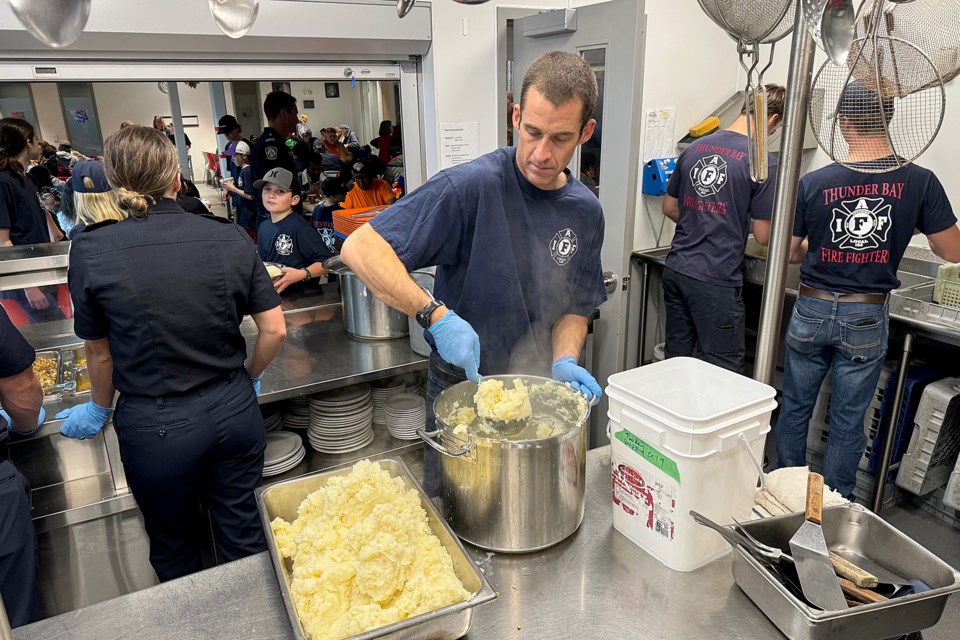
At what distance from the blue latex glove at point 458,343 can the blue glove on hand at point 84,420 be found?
1256 mm

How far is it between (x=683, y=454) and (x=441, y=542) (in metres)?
0.46

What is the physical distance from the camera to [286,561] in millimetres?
1148

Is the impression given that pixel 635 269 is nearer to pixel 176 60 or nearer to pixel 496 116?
pixel 496 116

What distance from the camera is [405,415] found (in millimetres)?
2814

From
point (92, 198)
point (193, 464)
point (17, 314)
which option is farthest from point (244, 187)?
point (193, 464)

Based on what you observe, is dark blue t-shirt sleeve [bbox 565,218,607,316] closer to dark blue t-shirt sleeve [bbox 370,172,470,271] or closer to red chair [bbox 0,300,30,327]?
dark blue t-shirt sleeve [bbox 370,172,470,271]

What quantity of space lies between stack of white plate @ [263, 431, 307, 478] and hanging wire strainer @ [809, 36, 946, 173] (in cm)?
217

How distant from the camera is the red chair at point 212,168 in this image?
2.99 m

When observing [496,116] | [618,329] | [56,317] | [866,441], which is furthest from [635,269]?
[56,317]

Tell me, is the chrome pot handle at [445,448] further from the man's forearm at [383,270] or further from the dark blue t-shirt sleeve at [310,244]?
the dark blue t-shirt sleeve at [310,244]

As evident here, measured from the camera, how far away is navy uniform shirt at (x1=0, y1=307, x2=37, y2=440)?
175 cm

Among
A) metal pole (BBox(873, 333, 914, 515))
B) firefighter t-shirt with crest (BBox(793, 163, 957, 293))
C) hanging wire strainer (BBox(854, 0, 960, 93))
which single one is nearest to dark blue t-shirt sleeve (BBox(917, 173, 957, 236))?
firefighter t-shirt with crest (BBox(793, 163, 957, 293))

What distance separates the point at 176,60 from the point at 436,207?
1609 millimetres

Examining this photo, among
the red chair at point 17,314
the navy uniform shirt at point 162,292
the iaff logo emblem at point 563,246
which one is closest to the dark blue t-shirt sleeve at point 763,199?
the iaff logo emblem at point 563,246
